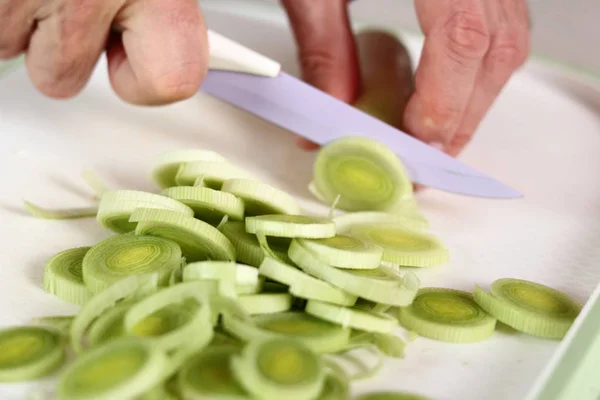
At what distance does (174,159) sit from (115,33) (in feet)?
0.89

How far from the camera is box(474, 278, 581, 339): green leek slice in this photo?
3.19ft

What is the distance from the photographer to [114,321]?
0.87m

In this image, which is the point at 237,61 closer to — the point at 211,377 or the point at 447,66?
the point at 447,66

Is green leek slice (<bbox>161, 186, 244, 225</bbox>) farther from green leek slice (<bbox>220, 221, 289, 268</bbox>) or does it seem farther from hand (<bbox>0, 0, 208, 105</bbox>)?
hand (<bbox>0, 0, 208, 105</bbox>)

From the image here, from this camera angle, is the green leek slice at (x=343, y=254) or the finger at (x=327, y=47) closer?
the green leek slice at (x=343, y=254)

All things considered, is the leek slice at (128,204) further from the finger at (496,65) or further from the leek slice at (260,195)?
the finger at (496,65)

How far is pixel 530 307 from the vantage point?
1000 millimetres

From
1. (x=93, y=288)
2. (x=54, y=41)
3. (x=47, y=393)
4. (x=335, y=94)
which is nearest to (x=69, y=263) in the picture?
(x=93, y=288)

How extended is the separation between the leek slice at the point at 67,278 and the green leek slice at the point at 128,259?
0.06ft

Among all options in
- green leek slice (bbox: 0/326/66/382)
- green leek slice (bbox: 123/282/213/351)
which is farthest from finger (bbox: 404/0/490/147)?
green leek slice (bbox: 0/326/66/382)

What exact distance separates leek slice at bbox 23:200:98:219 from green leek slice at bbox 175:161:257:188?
0.54 ft

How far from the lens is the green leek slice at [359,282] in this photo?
3.06 ft

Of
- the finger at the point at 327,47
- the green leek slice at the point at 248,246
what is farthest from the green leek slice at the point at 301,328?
the finger at the point at 327,47

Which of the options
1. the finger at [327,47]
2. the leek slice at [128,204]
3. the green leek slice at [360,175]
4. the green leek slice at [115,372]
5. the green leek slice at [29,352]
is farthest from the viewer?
the finger at [327,47]
